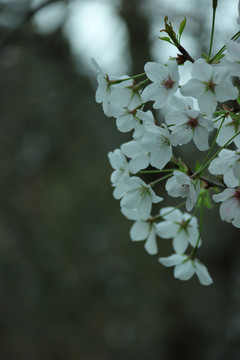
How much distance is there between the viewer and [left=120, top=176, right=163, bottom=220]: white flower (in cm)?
76

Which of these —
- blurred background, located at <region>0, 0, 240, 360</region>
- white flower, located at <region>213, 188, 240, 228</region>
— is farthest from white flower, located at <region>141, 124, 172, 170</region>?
blurred background, located at <region>0, 0, 240, 360</region>

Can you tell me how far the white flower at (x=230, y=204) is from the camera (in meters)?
0.70

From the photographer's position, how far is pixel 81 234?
4859 mm

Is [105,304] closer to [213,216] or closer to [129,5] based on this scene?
[213,216]

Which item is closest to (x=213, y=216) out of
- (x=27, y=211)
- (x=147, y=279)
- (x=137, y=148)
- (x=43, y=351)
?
(x=147, y=279)

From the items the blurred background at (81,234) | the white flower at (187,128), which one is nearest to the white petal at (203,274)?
the white flower at (187,128)

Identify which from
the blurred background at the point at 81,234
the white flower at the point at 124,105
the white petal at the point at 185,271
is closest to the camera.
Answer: the white flower at the point at 124,105

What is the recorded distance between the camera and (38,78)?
3.44 meters

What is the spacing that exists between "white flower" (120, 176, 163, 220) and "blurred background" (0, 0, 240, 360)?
1470 millimetres

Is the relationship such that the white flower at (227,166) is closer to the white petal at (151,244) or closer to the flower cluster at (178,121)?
the flower cluster at (178,121)

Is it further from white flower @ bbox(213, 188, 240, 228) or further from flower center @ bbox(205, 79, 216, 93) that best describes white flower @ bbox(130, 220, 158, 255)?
flower center @ bbox(205, 79, 216, 93)

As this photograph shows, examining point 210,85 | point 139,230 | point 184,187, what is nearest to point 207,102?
point 210,85

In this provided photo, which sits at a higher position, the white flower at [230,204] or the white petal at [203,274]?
the white flower at [230,204]

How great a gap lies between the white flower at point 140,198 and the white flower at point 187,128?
13 cm
